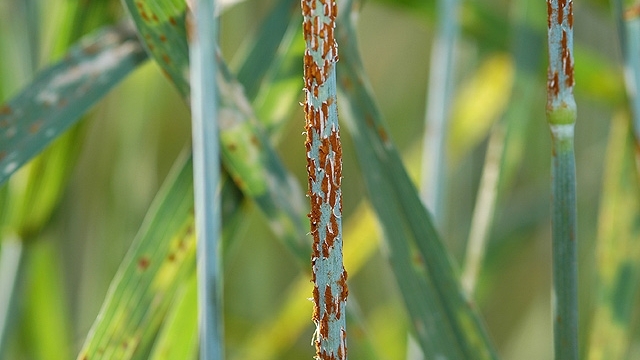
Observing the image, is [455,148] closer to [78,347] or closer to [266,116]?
[266,116]

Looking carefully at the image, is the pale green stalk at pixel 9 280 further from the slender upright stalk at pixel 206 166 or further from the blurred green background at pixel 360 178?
the slender upright stalk at pixel 206 166

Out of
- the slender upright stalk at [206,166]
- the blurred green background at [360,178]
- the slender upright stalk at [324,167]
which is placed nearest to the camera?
the slender upright stalk at [324,167]

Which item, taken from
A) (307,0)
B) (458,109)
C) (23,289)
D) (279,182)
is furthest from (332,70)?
(458,109)

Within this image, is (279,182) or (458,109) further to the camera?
(458,109)

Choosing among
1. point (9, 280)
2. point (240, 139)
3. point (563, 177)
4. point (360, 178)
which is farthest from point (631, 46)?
point (9, 280)

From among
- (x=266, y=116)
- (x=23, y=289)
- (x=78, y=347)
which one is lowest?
(x=78, y=347)

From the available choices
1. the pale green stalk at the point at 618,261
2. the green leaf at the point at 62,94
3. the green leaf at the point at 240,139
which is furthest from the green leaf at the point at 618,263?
the green leaf at the point at 62,94

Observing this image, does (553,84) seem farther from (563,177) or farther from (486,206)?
(486,206)
